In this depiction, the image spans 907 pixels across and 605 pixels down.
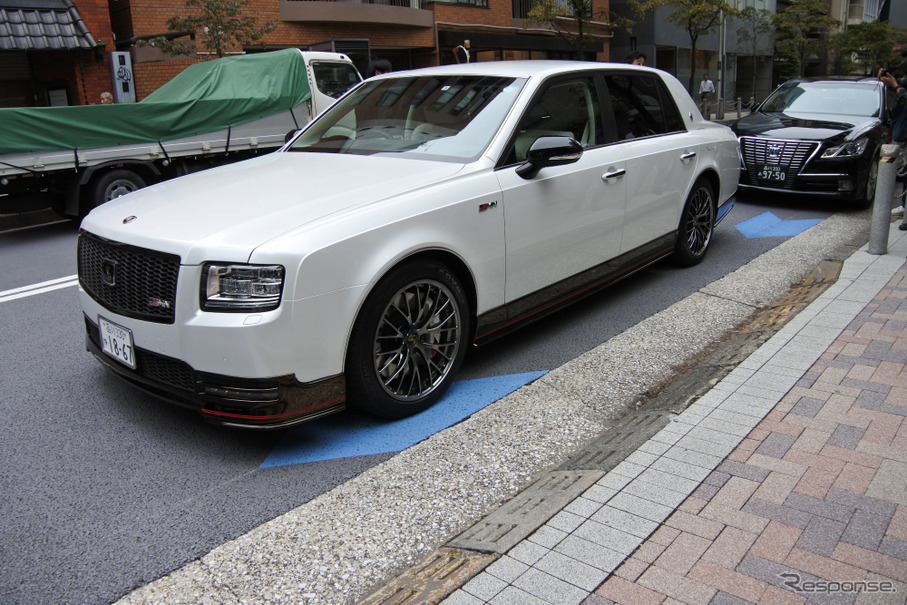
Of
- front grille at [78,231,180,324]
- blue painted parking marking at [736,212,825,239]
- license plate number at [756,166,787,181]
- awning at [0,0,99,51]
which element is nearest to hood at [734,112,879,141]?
license plate number at [756,166,787,181]

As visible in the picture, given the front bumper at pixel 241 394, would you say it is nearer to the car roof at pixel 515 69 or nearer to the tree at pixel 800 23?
the car roof at pixel 515 69

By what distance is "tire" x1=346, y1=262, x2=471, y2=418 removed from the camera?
350 cm

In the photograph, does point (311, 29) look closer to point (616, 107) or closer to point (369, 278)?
point (616, 107)

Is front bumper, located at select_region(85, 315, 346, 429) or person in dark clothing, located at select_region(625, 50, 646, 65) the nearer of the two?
front bumper, located at select_region(85, 315, 346, 429)

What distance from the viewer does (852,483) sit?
2.94m

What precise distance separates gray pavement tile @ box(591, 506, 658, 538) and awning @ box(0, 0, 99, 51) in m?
16.1

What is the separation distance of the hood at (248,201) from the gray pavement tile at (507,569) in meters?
1.61

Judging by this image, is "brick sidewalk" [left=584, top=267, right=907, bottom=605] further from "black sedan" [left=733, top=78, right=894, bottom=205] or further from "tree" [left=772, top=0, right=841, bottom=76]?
"tree" [left=772, top=0, right=841, bottom=76]

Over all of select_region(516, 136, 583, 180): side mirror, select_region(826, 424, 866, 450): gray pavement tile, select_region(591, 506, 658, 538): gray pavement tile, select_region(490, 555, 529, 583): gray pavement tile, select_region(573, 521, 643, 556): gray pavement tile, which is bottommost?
select_region(490, 555, 529, 583): gray pavement tile

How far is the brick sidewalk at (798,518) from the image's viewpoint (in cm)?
237

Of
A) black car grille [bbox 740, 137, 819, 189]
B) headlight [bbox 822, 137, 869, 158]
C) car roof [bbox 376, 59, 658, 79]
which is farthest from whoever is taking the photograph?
black car grille [bbox 740, 137, 819, 189]

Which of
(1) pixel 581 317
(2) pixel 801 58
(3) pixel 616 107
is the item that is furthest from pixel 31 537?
(2) pixel 801 58

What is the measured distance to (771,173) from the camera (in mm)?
9344

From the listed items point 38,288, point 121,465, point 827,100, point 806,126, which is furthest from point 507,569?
point 827,100
